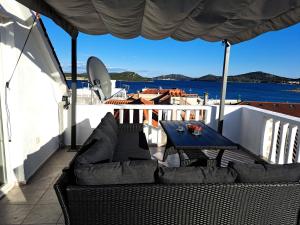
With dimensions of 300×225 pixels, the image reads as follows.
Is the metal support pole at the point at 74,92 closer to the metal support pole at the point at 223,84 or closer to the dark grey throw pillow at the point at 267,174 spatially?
the metal support pole at the point at 223,84

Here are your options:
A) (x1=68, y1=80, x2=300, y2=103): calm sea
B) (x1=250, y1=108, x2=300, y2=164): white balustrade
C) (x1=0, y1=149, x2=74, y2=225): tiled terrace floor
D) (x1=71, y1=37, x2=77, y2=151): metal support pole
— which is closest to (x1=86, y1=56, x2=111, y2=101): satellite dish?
(x1=71, y1=37, x2=77, y2=151): metal support pole

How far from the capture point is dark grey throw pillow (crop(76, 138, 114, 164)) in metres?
1.92

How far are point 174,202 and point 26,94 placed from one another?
8.50 ft

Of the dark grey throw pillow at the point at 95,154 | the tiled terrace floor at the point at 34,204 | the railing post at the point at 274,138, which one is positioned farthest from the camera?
the railing post at the point at 274,138

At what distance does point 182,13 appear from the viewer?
2.37m

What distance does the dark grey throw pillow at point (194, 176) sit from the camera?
1804 mm

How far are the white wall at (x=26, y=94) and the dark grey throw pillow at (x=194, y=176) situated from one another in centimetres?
217

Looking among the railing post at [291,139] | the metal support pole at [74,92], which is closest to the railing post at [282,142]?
the railing post at [291,139]

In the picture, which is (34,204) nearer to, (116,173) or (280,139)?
(116,173)

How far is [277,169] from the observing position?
1.84 meters

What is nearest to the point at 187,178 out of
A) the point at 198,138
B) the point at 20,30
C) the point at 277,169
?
the point at 277,169

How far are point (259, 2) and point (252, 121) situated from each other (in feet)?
10.1

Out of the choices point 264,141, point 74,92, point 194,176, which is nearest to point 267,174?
point 194,176

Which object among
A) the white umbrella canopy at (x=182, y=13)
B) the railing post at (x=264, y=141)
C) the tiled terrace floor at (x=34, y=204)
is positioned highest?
the white umbrella canopy at (x=182, y=13)
